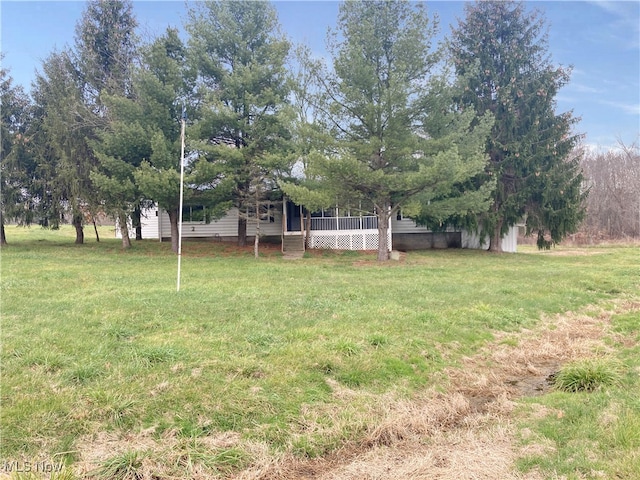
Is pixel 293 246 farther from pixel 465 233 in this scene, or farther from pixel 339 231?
pixel 465 233

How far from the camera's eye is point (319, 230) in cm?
1969

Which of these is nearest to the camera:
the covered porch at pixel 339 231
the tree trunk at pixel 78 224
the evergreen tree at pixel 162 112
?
the evergreen tree at pixel 162 112

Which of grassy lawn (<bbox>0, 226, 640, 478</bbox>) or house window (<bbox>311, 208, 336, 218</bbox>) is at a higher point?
house window (<bbox>311, 208, 336, 218</bbox>)

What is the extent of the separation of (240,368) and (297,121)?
11213 millimetres

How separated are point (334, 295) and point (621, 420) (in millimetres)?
5136

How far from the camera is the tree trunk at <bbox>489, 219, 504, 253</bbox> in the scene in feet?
65.9

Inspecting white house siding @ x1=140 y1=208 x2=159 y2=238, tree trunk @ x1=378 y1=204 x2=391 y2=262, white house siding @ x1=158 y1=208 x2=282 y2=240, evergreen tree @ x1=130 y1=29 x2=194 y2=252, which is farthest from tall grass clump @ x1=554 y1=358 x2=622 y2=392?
white house siding @ x1=140 y1=208 x2=159 y2=238

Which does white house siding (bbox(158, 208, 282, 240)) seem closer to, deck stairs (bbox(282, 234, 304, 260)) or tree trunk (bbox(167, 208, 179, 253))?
deck stairs (bbox(282, 234, 304, 260))

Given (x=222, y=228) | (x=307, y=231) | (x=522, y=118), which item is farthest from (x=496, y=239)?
(x=222, y=228)

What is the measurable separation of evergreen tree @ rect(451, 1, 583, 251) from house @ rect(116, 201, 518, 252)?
2615mm

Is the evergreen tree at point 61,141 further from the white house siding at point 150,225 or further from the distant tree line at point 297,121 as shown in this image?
the white house siding at point 150,225

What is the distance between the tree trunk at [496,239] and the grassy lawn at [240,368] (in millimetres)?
11180

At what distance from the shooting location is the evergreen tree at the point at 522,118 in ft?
61.7

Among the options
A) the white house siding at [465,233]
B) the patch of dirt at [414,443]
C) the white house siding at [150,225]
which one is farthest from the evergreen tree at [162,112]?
the patch of dirt at [414,443]
